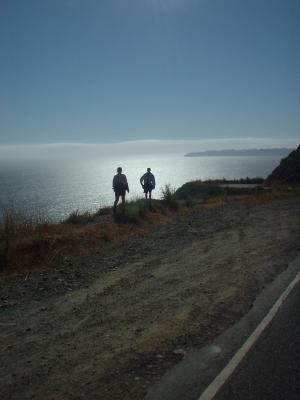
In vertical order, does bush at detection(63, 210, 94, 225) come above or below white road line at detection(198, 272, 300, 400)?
above

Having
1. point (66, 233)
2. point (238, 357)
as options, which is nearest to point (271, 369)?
point (238, 357)

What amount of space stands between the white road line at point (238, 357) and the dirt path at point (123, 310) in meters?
0.40

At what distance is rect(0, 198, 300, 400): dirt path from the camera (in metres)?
3.85

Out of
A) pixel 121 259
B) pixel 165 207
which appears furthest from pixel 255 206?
pixel 121 259

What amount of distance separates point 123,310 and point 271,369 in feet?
7.59

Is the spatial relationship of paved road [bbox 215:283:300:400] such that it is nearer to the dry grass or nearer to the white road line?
the white road line

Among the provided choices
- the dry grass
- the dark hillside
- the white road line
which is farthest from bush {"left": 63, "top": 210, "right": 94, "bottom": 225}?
the dark hillside

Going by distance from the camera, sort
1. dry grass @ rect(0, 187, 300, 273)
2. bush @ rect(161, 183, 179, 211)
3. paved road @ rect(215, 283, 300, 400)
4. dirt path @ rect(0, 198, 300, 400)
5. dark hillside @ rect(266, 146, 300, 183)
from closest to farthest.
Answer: paved road @ rect(215, 283, 300, 400)
dirt path @ rect(0, 198, 300, 400)
dry grass @ rect(0, 187, 300, 273)
bush @ rect(161, 183, 179, 211)
dark hillside @ rect(266, 146, 300, 183)

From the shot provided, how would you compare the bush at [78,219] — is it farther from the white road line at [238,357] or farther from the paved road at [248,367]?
the paved road at [248,367]

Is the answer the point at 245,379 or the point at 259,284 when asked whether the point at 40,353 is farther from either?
the point at 259,284

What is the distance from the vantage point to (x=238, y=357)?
4.11m

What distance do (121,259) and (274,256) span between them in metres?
3.30

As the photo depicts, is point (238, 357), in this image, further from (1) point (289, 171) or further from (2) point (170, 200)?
(1) point (289, 171)

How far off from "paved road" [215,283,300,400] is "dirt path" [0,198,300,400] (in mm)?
638
